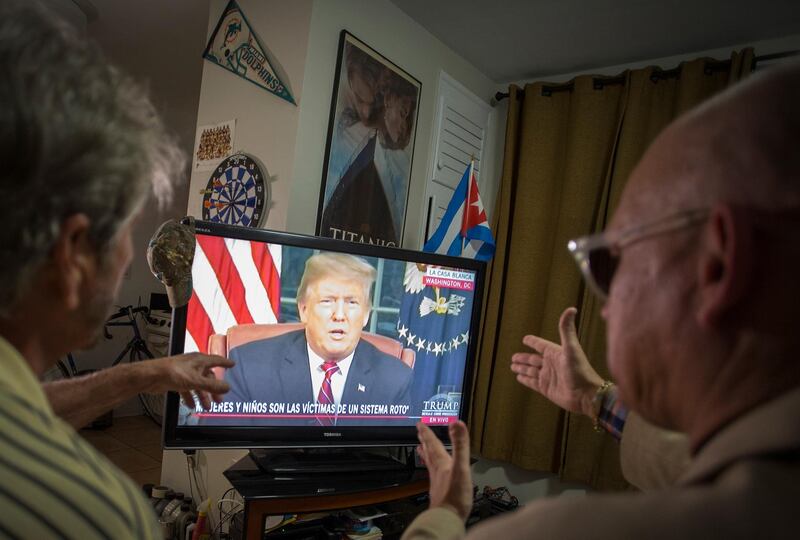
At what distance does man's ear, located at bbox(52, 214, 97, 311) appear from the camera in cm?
55

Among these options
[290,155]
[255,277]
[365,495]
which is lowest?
[365,495]

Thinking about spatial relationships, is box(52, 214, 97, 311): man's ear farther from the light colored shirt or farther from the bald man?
the light colored shirt

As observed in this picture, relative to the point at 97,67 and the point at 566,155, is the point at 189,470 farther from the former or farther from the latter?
the point at 566,155

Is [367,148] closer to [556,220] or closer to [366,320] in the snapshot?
[366,320]

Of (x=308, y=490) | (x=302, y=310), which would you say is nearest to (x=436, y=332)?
(x=302, y=310)

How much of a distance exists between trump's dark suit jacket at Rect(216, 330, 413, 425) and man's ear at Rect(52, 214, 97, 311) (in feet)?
3.47

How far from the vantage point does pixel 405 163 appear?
8.08 feet

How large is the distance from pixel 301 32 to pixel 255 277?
1.09 m

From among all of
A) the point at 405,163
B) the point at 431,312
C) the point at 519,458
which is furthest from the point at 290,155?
the point at 519,458

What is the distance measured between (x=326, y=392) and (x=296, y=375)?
0.13 meters

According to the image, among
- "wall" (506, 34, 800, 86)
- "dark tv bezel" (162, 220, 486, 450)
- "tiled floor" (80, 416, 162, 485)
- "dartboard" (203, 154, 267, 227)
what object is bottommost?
"tiled floor" (80, 416, 162, 485)

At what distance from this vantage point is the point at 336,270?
1.73 m

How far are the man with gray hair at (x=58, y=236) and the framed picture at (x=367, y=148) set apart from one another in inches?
58.3

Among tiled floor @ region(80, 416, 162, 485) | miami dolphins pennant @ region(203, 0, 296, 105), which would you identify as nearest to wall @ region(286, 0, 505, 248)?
miami dolphins pennant @ region(203, 0, 296, 105)
